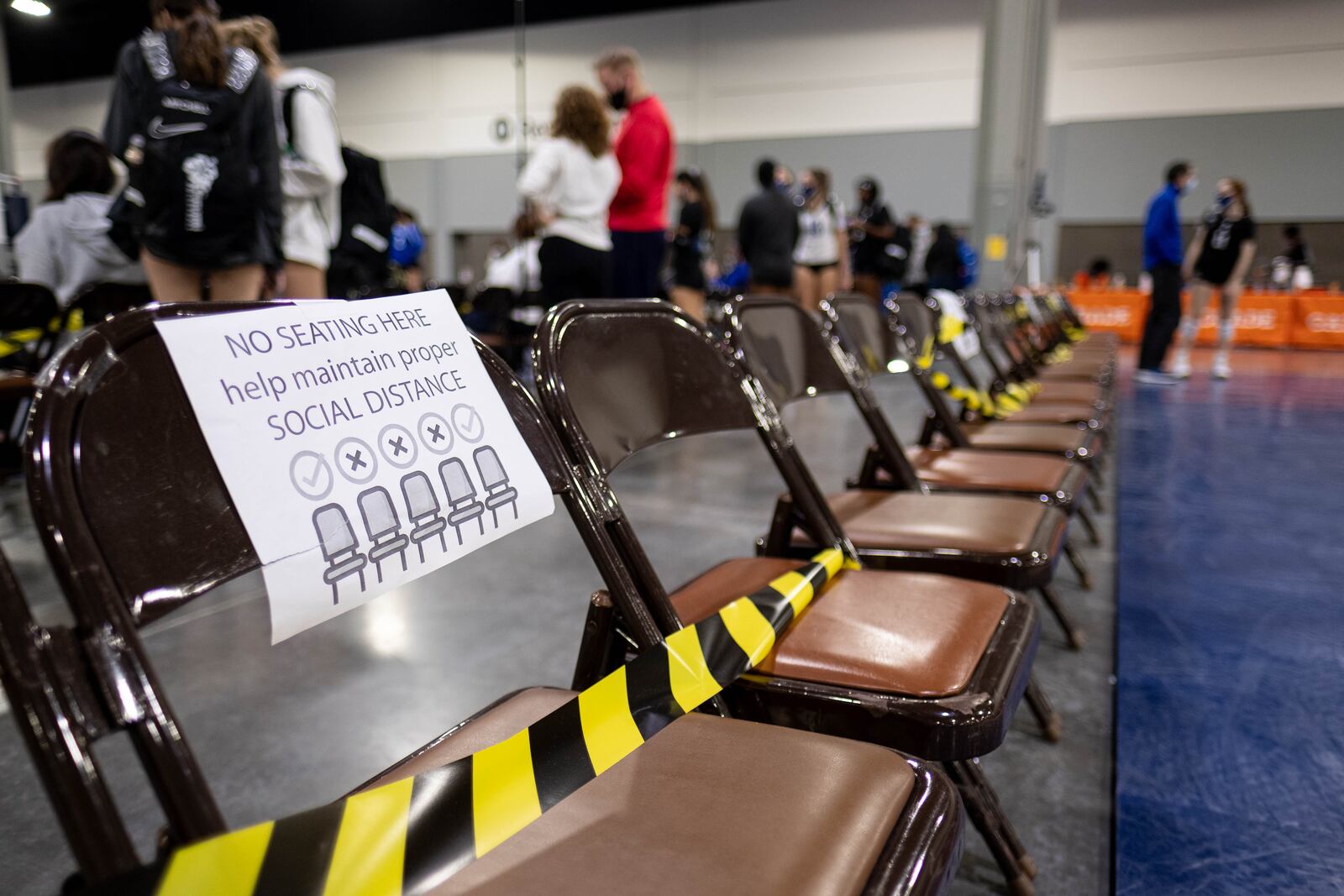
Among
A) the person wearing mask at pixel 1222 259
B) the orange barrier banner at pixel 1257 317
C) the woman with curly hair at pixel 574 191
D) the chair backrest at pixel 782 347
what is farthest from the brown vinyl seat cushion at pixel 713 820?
the orange barrier banner at pixel 1257 317

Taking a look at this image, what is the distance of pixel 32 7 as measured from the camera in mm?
2826

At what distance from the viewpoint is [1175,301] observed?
663cm

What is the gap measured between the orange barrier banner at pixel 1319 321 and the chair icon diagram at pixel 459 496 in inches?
454

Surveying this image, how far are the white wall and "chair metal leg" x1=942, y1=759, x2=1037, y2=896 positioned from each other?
12.6 metres

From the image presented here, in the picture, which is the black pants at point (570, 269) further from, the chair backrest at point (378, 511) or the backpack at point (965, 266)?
the backpack at point (965, 266)

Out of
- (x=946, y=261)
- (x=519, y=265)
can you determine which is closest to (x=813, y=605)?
(x=519, y=265)

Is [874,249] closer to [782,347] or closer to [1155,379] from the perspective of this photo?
[1155,379]

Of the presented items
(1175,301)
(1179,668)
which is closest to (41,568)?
(1179,668)

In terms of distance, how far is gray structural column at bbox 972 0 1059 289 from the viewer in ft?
21.2

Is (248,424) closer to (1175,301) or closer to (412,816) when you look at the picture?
(412,816)

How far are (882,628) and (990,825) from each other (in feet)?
1.00

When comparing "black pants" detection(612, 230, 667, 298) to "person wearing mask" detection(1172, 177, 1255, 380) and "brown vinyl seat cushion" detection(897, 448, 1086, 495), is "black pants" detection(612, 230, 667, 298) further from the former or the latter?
"person wearing mask" detection(1172, 177, 1255, 380)

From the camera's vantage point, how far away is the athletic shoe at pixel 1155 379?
6642 mm

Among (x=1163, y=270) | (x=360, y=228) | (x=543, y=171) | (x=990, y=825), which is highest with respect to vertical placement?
(x=543, y=171)
